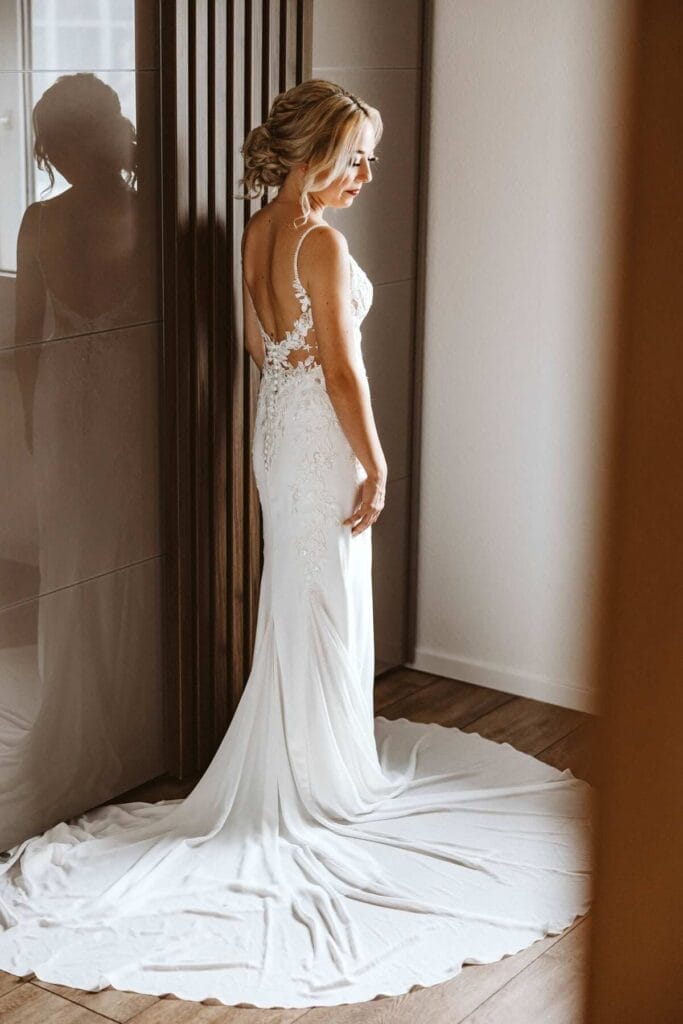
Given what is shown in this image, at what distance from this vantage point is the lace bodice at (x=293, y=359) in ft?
9.57

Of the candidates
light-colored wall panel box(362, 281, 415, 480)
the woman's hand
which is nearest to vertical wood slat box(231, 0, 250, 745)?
the woman's hand

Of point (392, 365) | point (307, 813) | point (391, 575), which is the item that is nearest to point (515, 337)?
point (392, 365)

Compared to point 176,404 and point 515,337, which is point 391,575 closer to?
point 515,337

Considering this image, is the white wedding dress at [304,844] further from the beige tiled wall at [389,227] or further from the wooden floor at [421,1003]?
the beige tiled wall at [389,227]

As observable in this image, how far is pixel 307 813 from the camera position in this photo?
3.10 m

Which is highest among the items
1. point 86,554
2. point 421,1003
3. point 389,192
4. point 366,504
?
point 389,192

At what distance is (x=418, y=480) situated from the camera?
13.4 ft

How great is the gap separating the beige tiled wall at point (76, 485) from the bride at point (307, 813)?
20 cm

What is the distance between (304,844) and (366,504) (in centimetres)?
84

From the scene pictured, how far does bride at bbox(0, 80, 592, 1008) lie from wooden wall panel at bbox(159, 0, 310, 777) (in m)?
0.11

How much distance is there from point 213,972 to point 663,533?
2419mm

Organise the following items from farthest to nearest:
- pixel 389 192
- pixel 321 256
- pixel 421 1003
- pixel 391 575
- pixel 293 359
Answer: pixel 391 575 → pixel 389 192 → pixel 293 359 → pixel 321 256 → pixel 421 1003

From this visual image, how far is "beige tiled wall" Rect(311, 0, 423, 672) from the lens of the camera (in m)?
3.49

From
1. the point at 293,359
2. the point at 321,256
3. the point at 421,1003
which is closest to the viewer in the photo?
the point at 421,1003
